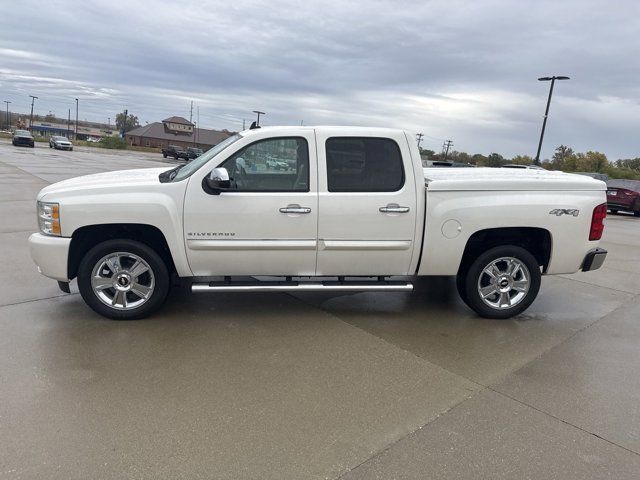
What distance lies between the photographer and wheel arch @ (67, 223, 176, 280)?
4.49 m

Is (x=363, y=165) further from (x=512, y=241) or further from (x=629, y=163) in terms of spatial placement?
(x=629, y=163)

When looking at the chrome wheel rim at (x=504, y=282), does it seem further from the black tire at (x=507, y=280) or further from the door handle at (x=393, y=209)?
the door handle at (x=393, y=209)

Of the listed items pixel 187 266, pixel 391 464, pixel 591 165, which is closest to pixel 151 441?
pixel 391 464

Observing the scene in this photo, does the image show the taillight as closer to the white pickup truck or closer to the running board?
the white pickup truck

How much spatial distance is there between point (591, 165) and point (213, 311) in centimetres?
5164

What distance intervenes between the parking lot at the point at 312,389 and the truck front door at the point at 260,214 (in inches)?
24.6

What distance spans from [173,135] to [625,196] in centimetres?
9430

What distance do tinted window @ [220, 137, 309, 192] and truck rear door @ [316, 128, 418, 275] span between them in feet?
0.60

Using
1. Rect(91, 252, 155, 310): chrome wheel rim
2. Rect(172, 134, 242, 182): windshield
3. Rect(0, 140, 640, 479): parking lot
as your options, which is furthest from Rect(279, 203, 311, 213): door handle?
Rect(91, 252, 155, 310): chrome wheel rim

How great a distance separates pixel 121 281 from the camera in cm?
457

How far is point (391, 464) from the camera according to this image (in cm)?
270

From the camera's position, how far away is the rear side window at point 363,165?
183 inches

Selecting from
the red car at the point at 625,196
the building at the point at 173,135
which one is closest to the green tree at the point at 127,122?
the building at the point at 173,135

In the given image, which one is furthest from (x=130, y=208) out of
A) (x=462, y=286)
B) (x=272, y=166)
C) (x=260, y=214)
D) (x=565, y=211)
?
(x=565, y=211)
